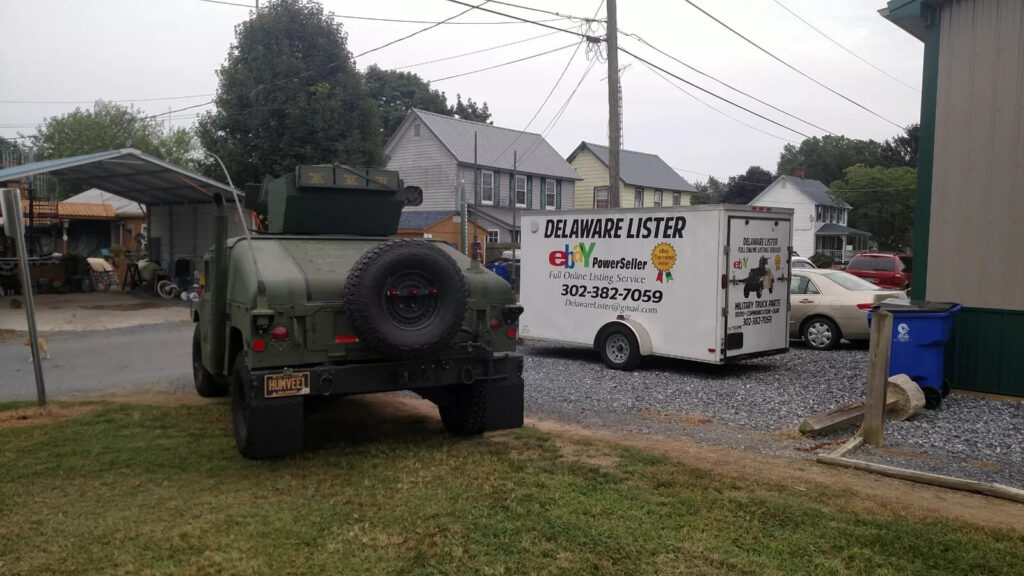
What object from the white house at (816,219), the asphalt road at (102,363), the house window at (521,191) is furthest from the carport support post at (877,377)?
the white house at (816,219)

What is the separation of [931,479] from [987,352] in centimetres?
401

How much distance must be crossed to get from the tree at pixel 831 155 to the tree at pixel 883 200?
20.9 m

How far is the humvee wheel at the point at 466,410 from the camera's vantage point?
6540 millimetres

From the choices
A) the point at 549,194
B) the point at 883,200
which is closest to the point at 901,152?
the point at 883,200

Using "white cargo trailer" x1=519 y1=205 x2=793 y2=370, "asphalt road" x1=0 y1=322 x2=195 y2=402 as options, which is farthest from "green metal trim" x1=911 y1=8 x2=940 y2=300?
"asphalt road" x1=0 y1=322 x2=195 y2=402

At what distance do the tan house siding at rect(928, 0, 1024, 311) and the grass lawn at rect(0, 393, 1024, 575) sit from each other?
16.1ft

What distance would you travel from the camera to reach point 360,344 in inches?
234

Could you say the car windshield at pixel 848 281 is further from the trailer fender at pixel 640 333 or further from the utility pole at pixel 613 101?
the trailer fender at pixel 640 333

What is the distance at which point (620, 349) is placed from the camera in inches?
435

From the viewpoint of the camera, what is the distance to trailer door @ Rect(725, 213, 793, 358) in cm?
1007

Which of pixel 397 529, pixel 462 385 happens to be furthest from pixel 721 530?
pixel 462 385

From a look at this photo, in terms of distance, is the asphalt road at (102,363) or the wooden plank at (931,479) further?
the asphalt road at (102,363)

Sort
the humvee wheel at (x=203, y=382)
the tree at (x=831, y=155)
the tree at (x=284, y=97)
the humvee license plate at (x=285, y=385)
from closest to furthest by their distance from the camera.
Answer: the humvee license plate at (x=285, y=385) < the humvee wheel at (x=203, y=382) < the tree at (x=284, y=97) < the tree at (x=831, y=155)

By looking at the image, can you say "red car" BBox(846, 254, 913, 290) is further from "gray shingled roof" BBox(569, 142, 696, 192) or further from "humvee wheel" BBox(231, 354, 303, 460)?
"gray shingled roof" BBox(569, 142, 696, 192)
